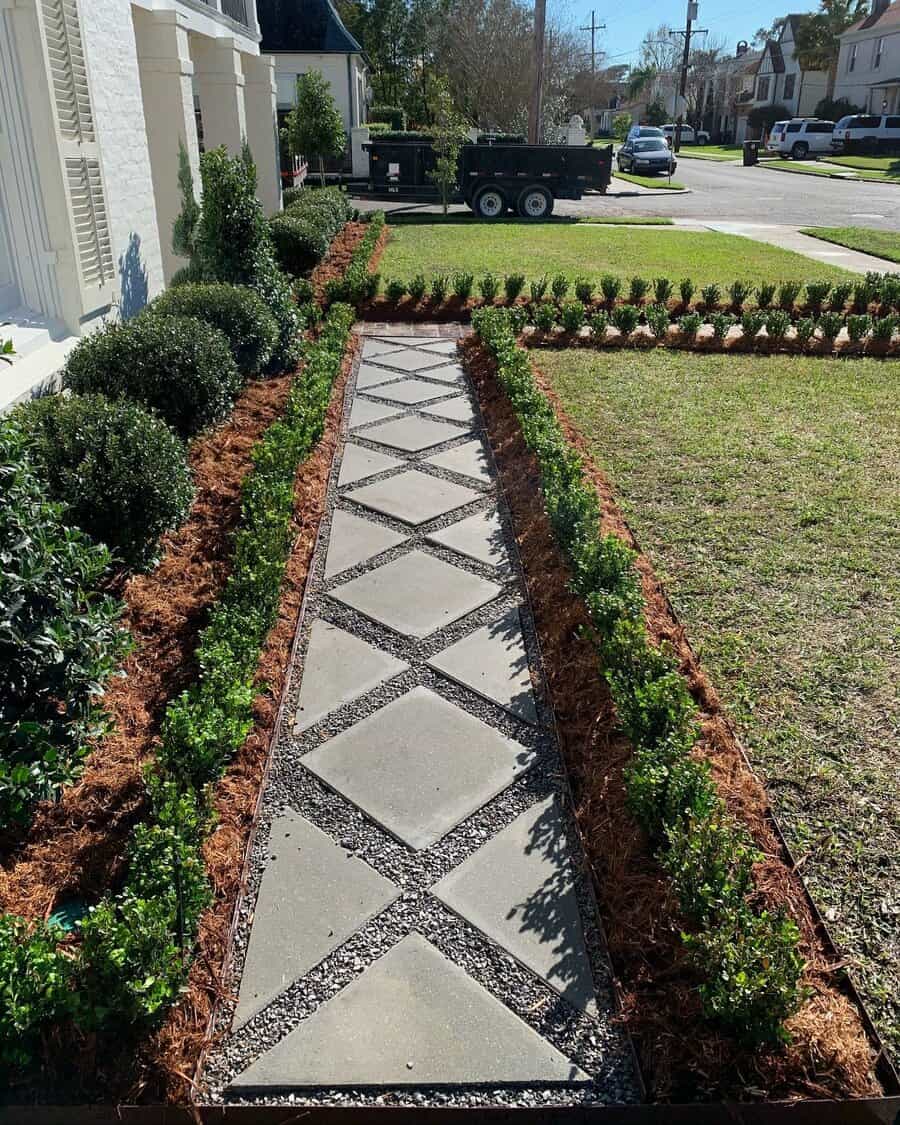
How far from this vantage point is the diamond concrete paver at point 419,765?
291 centimetres

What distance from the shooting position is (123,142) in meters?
6.96

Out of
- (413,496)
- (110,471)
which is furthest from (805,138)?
(110,471)

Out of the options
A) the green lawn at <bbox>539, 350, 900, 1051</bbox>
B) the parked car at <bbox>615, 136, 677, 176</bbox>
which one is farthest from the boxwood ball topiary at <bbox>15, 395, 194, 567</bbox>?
the parked car at <bbox>615, 136, 677, 176</bbox>

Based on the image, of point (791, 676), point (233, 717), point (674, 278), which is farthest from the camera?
point (674, 278)

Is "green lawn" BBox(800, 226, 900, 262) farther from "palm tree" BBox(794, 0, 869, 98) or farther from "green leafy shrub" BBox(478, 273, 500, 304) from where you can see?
"palm tree" BBox(794, 0, 869, 98)

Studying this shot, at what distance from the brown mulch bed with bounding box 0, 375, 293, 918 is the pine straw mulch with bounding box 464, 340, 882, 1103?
5.07ft

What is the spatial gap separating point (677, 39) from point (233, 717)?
97.4 metres

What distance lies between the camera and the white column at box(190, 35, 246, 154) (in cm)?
1130

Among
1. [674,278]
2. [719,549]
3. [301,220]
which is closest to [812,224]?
[674,278]

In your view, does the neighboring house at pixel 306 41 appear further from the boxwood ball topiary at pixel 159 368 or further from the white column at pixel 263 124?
the boxwood ball topiary at pixel 159 368

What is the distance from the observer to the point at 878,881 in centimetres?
269

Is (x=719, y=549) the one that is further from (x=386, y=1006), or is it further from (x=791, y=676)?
A: (x=386, y=1006)

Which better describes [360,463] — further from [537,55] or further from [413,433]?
[537,55]

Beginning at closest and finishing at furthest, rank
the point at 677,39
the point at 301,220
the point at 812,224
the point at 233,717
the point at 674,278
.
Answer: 1. the point at 233,717
2. the point at 301,220
3. the point at 674,278
4. the point at 812,224
5. the point at 677,39
